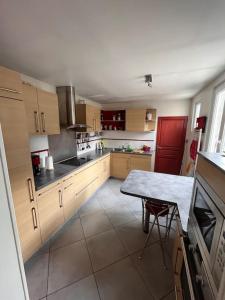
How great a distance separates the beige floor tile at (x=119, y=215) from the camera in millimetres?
2395

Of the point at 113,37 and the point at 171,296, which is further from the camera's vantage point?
the point at 171,296

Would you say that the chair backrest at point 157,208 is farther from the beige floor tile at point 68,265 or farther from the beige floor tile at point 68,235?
the beige floor tile at point 68,235

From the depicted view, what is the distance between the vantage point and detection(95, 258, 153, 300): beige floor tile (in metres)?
1.35

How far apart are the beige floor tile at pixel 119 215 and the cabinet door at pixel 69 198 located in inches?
26.4

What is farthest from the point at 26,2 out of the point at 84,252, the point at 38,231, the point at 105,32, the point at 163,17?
the point at 84,252

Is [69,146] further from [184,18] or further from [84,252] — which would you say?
[184,18]

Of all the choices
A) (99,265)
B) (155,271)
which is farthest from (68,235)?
(155,271)

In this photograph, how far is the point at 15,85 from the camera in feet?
4.43

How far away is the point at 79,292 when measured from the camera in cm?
138

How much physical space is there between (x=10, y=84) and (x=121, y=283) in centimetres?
232

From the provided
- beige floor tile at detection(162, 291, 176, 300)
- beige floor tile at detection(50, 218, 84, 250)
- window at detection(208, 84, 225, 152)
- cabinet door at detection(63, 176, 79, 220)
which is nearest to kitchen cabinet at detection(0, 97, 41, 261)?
beige floor tile at detection(50, 218, 84, 250)

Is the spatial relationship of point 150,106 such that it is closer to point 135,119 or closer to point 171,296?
point 135,119

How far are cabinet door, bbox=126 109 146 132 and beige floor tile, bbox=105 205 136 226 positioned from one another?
2.18 metres

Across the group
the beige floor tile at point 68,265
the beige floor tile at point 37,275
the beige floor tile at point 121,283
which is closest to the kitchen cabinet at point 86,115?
the beige floor tile at point 68,265
